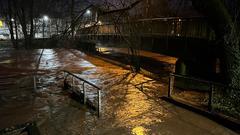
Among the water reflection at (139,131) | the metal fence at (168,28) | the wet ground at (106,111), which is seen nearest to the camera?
the water reflection at (139,131)

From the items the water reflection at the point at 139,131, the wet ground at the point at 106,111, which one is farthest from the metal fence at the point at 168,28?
the water reflection at the point at 139,131

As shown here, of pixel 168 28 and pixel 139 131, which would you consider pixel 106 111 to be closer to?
pixel 139 131

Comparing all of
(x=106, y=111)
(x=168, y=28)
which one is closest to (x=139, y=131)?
(x=106, y=111)

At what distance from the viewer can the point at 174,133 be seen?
25.8ft

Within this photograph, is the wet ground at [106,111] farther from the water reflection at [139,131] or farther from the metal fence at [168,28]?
the metal fence at [168,28]

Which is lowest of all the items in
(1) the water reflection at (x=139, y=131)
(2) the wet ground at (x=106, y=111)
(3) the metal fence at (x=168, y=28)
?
(1) the water reflection at (x=139, y=131)

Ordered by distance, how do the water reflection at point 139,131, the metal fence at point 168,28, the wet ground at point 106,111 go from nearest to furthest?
1. the water reflection at point 139,131
2. the wet ground at point 106,111
3. the metal fence at point 168,28

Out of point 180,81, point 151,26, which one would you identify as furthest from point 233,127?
→ point 151,26

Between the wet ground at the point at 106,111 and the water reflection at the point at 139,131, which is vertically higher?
the wet ground at the point at 106,111

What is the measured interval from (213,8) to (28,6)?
39.7 metres

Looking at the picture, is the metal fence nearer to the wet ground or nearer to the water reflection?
the wet ground

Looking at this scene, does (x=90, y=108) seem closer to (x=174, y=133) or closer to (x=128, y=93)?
(x=128, y=93)

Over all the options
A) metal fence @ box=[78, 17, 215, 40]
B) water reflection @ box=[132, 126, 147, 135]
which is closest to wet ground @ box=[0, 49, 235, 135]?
water reflection @ box=[132, 126, 147, 135]

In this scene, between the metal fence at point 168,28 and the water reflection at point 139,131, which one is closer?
the water reflection at point 139,131
